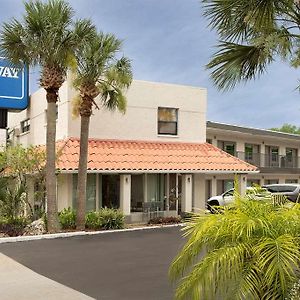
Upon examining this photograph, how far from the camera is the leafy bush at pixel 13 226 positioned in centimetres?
1660

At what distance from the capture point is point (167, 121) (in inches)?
948

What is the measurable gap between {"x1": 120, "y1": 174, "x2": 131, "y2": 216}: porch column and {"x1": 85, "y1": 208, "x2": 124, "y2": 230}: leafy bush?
83.5 inches

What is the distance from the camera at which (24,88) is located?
993 inches

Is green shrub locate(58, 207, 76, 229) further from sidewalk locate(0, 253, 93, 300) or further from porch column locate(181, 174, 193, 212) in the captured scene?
sidewalk locate(0, 253, 93, 300)

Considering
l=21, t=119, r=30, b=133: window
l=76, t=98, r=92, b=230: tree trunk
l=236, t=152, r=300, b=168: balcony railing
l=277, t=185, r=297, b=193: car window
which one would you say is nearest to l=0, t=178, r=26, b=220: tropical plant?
l=76, t=98, r=92, b=230: tree trunk

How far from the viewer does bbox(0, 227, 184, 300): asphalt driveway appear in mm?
8391

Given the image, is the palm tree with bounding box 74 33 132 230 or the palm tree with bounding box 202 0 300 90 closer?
the palm tree with bounding box 202 0 300 90

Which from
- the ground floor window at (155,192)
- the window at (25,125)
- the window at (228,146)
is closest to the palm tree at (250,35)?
the ground floor window at (155,192)

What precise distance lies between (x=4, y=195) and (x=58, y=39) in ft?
20.5

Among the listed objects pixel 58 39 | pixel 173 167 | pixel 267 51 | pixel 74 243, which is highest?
pixel 58 39

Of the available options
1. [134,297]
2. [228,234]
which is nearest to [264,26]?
[228,234]

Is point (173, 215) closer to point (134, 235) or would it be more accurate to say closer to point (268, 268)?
point (134, 235)

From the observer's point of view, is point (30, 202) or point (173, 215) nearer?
point (30, 202)

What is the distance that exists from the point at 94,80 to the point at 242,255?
1326 centimetres
